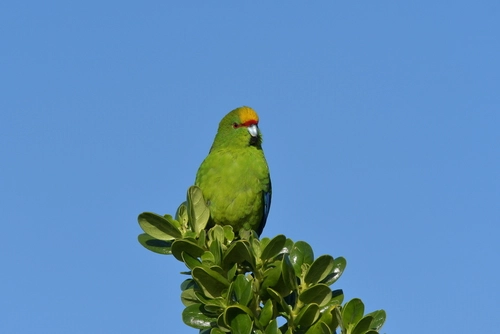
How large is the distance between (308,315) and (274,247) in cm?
47

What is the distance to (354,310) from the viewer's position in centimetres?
336

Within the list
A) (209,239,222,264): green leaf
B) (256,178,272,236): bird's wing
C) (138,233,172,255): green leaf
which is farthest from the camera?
(256,178,272,236): bird's wing

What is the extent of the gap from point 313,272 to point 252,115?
2.97m

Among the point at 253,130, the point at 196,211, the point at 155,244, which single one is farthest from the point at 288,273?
the point at 253,130

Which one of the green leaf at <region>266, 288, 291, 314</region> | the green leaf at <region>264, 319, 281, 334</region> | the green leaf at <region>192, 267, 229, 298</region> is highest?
the green leaf at <region>192, 267, 229, 298</region>

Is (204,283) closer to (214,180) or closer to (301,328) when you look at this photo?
(301,328)

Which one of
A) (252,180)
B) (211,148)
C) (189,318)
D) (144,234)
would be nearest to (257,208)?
(252,180)

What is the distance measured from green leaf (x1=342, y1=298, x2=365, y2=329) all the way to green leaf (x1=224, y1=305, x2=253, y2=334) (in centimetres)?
46

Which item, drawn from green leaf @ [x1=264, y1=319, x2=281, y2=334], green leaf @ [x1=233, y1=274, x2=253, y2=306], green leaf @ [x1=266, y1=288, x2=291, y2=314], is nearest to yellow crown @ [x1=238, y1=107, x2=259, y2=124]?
green leaf @ [x1=266, y1=288, x2=291, y2=314]

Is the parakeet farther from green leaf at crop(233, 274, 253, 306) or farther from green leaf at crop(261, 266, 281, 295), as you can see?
green leaf at crop(233, 274, 253, 306)

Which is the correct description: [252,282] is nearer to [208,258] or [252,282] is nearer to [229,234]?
[208,258]

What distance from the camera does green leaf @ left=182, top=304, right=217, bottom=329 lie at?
3568 mm

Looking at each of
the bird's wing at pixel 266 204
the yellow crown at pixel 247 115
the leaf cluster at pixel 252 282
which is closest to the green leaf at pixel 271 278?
the leaf cluster at pixel 252 282

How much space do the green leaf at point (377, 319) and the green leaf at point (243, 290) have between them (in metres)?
0.61
